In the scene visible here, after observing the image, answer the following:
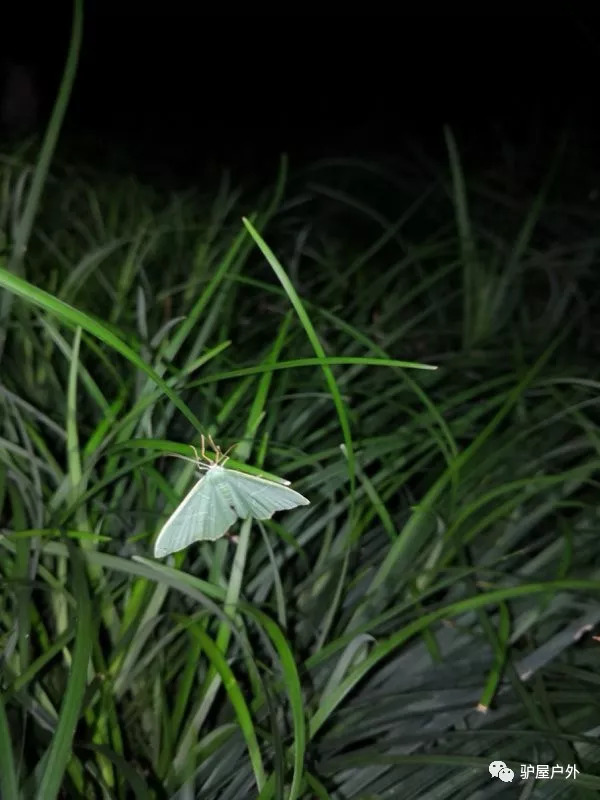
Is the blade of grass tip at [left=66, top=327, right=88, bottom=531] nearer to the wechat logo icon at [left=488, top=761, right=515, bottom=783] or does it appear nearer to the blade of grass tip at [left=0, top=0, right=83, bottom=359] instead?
the blade of grass tip at [left=0, top=0, right=83, bottom=359]

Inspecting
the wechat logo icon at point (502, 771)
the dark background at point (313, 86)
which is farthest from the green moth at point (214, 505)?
the dark background at point (313, 86)

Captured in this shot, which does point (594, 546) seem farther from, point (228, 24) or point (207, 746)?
point (228, 24)

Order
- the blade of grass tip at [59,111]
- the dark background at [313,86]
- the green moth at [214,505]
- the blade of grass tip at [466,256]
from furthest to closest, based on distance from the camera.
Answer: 1. the dark background at [313,86]
2. the blade of grass tip at [466,256]
3. the blade of grass tip at [59,111]
4. the green moth at [214,505]

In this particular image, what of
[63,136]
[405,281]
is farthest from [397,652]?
[63,136]

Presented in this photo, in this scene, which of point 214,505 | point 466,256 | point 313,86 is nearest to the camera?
point 214,505

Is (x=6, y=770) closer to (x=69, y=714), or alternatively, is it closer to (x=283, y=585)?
(x=69, y=714)

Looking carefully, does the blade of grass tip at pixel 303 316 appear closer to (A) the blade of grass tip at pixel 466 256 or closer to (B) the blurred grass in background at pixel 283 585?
(B) the blurred grass in background at pixel 283 585

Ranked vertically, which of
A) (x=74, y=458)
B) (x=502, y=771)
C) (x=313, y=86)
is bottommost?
(x=502, y=771)

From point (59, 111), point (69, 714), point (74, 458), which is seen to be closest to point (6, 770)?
point (69, 714)

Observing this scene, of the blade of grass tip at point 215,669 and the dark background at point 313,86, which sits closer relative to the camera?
the blade of grass tip at point 215,669
